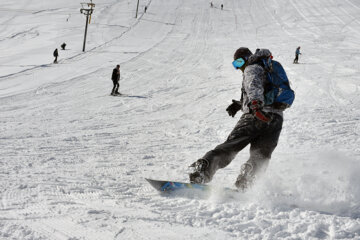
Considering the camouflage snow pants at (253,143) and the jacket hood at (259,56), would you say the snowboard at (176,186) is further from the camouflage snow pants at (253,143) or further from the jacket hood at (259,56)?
the jacket hood at (259,56)

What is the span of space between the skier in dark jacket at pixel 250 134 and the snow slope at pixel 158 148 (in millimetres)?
214

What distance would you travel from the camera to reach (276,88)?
351cm

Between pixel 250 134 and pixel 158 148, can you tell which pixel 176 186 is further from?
pixel 158 148

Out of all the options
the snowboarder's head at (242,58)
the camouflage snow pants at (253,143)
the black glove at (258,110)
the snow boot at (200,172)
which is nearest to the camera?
the black glove at (258,110)

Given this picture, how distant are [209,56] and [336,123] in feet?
55.7

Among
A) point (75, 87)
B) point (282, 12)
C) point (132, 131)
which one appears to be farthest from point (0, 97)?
point (282, 12)

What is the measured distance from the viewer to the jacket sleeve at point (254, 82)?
3293 millimetres

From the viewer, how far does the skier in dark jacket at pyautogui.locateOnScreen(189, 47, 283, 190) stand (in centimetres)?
334

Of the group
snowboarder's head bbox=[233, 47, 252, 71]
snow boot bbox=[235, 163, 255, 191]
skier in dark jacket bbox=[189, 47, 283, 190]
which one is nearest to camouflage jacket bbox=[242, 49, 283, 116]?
skier in dark jacket bbox=[189, 47, 283, 190]

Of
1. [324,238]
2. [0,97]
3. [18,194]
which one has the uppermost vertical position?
[324,238]

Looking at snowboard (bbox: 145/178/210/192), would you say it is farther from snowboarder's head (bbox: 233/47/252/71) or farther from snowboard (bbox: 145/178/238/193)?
snowboarder's head (bbox: 233/47/252/71)

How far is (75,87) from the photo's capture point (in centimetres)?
1573

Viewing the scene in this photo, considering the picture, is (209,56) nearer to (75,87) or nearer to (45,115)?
(75,87)

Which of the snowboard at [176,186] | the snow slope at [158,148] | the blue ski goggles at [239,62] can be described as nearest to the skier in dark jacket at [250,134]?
the blue ski goggles at [239,62]
